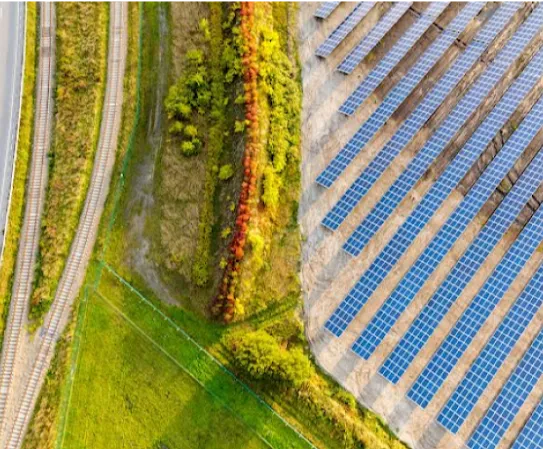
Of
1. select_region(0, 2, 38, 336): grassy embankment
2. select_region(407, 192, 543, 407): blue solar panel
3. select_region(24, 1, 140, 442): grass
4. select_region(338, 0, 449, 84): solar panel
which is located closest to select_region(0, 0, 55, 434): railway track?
select_region(0, 2, 38, 336): grassy embankment

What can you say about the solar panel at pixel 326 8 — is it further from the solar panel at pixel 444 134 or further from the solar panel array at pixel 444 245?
the solar panel array at pixel 444 245

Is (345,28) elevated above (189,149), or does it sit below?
above

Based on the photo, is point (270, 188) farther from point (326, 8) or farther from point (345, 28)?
point (326, 8)

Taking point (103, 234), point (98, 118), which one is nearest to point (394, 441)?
point (103, 234)

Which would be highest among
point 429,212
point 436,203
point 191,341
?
point 436,203

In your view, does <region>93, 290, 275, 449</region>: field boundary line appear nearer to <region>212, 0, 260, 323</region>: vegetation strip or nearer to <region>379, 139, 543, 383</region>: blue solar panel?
<region>212, 0, 260, 323</region>: vegetation strip

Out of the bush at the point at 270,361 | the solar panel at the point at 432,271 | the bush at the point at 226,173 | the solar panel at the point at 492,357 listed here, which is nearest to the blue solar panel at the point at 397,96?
the bush at the point at 226,173

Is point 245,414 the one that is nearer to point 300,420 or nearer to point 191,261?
point 300,420

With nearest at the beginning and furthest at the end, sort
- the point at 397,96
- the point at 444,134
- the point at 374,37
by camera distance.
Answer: the point at 444,134
the point at 397,96
the point at 374,37

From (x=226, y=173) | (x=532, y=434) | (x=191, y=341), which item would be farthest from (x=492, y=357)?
(x=226, y=173)
